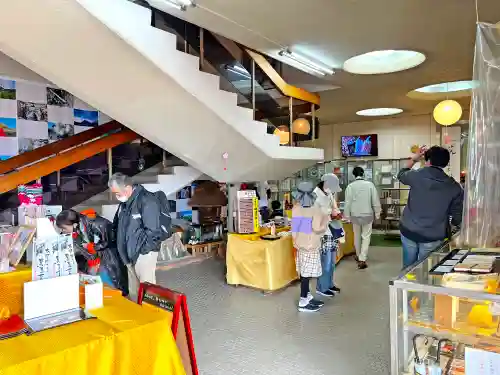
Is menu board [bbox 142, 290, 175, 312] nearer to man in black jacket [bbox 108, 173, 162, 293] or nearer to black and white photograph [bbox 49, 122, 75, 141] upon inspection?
man in black jacket [bbox 108, 173, 162, 293]

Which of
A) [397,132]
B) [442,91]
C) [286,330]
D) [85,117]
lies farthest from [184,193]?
[397,132]

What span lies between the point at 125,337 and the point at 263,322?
8.20 feet

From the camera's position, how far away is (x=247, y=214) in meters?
5.39

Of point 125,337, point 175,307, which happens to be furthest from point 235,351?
point 125,337

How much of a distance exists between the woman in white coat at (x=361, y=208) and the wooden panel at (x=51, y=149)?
399 centimetres

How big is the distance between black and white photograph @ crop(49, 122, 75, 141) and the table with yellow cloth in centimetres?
498

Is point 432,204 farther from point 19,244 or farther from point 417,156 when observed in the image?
point 19,244

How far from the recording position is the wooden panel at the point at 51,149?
15.3ft

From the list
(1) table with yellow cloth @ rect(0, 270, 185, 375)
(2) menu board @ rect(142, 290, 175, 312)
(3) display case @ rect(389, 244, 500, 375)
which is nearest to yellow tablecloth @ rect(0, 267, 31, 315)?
(1) table with yellow cloth @ rect(0, 270, 185, 375)

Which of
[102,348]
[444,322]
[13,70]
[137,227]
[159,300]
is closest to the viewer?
[102,348]

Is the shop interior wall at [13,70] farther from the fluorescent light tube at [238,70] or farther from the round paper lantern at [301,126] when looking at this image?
the round paper lantern at [301,126]

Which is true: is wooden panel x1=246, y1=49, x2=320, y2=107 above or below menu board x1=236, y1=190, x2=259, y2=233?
above

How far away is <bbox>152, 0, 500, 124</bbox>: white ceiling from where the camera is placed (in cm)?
372

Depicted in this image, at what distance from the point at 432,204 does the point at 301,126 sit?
2.90 meters
